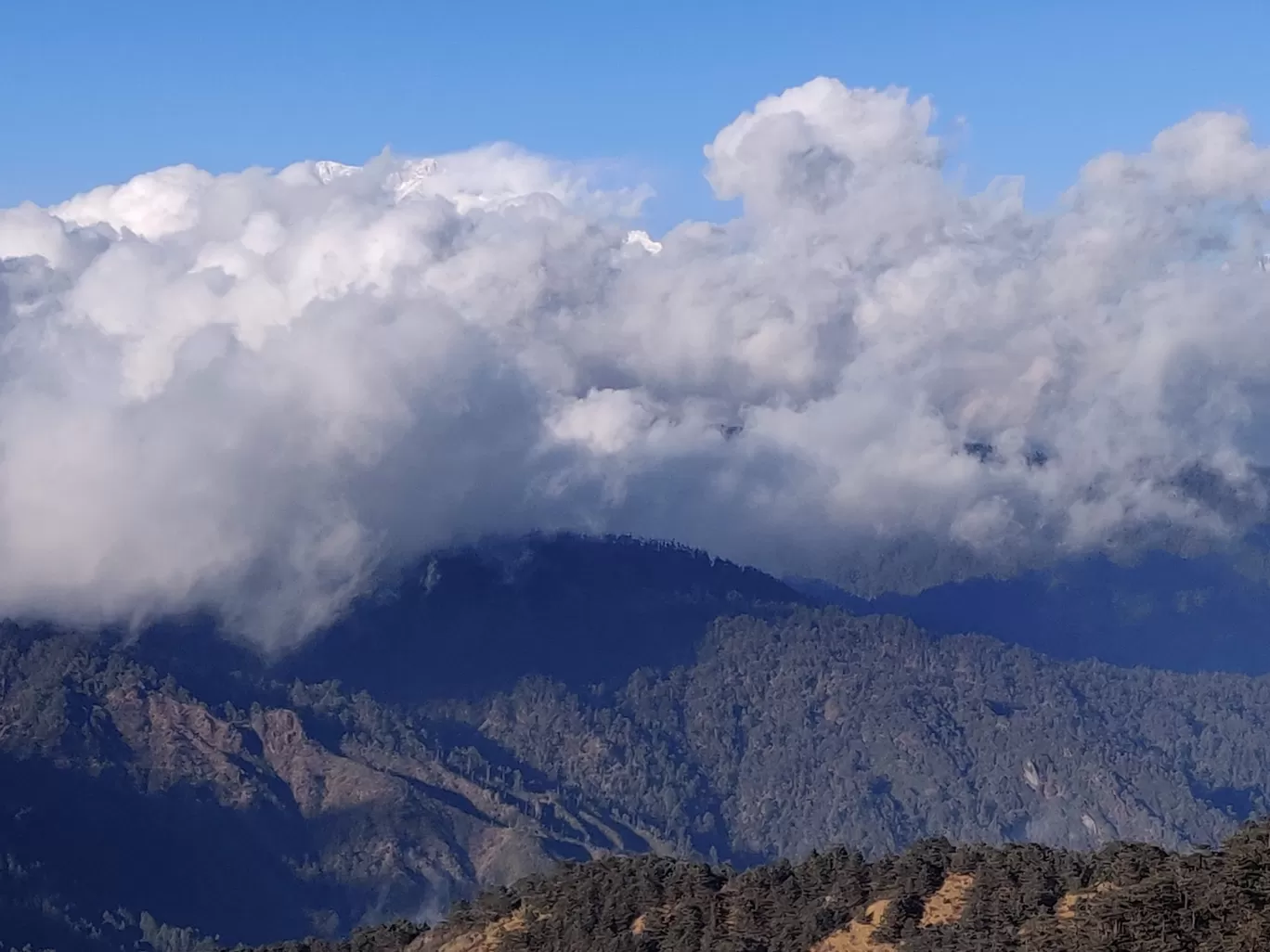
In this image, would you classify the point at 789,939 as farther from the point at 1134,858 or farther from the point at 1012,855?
the point at 1134,858

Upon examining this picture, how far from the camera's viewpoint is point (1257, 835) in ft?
528

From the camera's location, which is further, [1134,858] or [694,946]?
[694,946]

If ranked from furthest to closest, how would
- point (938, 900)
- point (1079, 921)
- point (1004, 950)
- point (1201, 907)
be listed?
point (938, 900), point (1004, 950), point (1079, 921), point (1201, 907)

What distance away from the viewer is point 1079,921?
157m

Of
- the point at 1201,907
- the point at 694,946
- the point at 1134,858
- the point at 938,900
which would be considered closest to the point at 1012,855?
the point at 938,900

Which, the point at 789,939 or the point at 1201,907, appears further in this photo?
the point at 789,939

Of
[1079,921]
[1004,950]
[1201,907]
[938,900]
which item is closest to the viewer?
[1201,907]

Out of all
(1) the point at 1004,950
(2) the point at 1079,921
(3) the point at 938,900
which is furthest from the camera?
(3) the point at 938,900

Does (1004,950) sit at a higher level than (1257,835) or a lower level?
lower

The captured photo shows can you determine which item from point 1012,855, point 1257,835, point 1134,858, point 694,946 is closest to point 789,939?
point 694,946

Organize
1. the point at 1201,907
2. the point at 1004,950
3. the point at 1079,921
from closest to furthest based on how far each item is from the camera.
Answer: the point at 1201,907 < the point at 1079,921 < the point at 1004,950

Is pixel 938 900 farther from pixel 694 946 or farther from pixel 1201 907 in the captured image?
pixel 1201 907

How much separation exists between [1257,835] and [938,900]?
143 feet

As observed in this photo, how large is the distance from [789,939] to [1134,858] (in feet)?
128
